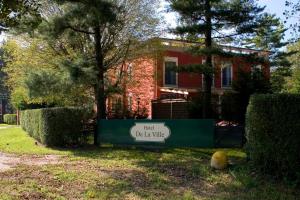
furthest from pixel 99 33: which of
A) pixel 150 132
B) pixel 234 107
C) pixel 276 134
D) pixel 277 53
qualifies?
pixel 277 53

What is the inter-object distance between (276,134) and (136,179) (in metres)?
3.29

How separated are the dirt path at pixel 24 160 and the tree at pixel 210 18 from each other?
24.7 feet

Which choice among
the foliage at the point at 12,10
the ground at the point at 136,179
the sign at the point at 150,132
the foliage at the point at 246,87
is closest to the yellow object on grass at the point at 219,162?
the ground at the point at 136,179

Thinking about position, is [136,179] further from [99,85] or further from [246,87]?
[246,87]

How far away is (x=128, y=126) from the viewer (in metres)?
16.2

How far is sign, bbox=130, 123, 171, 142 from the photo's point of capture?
49.3ft

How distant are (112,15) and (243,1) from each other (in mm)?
6327

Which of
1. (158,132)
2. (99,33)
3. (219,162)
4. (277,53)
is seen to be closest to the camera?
(219,162)

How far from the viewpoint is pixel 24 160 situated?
13.8 meters

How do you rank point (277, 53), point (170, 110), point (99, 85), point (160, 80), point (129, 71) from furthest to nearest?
point (277, 53) < point (160, 80) < point (170, 110) < point (129, 71) < point (99, 85)

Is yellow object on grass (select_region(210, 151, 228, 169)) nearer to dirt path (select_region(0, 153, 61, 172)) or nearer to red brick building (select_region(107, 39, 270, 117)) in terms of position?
dirt path (select_region(0, 153, 61, 172))

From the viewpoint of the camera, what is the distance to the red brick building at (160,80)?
Result: 24.6 m

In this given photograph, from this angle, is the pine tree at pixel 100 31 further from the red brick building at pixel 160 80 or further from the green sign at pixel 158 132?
the red brick building at pixel 160 80

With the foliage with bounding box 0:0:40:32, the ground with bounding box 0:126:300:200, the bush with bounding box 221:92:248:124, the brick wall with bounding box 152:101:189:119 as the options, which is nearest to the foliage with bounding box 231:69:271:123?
the bush with bounding box 221:92:248:124
